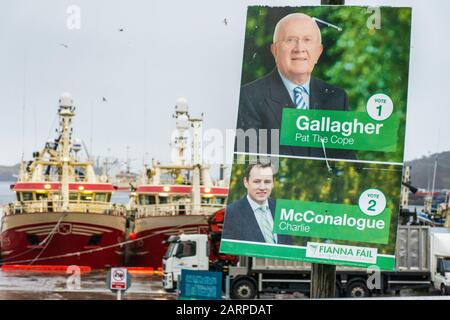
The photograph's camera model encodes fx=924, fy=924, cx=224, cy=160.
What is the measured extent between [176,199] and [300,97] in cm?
2667

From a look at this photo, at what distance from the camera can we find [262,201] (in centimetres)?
1190

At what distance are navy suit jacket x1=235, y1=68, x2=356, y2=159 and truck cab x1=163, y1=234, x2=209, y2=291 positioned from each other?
39.5 feet

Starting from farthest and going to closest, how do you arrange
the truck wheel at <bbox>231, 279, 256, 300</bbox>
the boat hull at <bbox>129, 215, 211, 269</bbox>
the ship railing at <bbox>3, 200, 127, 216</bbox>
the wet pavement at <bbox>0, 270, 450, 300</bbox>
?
the ship railing at <bbox>3, 200, 127, 216</bbox>
the boat hull at <bbox>129, 215, 211, 269</bbox>
the truck wheel at <bbox>231, 279, 256, 300</bbox>
the wet pavement at <bbox>0, 270, 450, 300</bbox>

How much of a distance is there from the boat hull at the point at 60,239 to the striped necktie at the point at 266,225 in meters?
21.6

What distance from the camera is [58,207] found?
3428 cm

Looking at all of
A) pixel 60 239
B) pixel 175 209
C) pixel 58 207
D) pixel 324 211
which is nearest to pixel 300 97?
pixel 324 211

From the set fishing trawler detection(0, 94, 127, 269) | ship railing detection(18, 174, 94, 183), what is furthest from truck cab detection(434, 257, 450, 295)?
ship railing detection(18, 174, 94, 183)

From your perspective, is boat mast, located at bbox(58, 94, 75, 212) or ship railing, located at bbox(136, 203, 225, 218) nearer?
boat mast, located at bbox(58, 94, 75, 212)

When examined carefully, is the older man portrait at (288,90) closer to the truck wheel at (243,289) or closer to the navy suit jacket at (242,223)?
the navy suit jacket at (242,223)

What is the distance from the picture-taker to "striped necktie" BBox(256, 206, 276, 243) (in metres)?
11.8

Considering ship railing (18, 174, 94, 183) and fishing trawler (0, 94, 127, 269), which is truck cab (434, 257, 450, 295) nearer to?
fishing trawler (0, 94, 127, 269)

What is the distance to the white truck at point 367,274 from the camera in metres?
21.6
